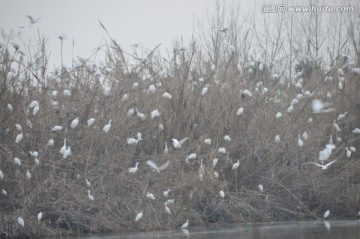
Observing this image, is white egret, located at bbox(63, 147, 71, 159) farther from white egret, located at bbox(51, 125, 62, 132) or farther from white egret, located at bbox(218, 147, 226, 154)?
white egret, located at bbox(218, 147, 226, 154)

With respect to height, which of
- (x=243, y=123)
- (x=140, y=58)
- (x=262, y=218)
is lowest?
(x=262, y=218)

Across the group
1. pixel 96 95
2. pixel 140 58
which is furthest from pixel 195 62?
pixel 96 95

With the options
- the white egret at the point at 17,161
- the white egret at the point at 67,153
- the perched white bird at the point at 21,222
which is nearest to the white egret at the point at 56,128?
the white egret at the point at 67,153

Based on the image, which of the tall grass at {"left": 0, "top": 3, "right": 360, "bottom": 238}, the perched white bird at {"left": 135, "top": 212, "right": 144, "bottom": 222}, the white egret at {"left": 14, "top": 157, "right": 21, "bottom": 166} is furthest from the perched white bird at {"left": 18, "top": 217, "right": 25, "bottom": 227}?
the perched white bird at {"left": 135, "top": 212, "right": 144, "bottom": 222}

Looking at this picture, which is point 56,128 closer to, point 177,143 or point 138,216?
point 138,216

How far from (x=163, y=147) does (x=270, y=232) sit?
3558 millimetres

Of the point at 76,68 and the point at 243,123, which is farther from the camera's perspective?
the point at 243,123

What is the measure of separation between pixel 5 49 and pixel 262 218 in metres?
5.24

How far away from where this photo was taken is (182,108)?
17.4m

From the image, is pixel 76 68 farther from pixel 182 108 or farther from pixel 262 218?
pixel 262 218

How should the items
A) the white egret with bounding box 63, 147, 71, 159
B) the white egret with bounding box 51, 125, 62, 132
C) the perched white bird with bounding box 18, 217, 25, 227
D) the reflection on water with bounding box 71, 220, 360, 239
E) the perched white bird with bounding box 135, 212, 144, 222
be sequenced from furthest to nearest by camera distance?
the perched white bird with bounding box 135, 212, 144, 222
the white egret with bounding box 51, 125, 62, 132
the white egret with bounding box 63, 147, 71, 159
the perched white bird with bounding box 18, 217, 25, 227
the reflection on water with bounding box 71, 220, 360, 239

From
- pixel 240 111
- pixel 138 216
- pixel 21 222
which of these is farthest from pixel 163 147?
pixel 21 222

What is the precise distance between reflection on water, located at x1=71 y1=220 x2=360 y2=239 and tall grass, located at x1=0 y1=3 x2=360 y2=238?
83cm

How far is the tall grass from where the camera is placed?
15.1 meters
